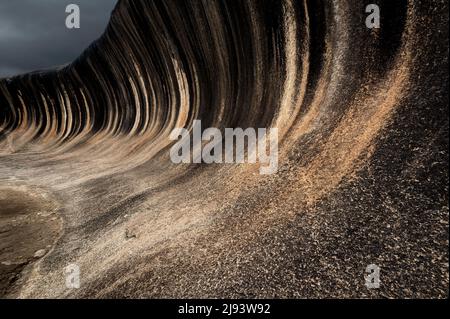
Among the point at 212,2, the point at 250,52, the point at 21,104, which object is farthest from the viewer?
the point at 21,104

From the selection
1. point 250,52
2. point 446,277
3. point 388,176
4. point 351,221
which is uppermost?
point 250,52

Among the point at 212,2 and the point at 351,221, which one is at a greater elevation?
the point at 212,2

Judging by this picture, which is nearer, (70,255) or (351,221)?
(351,221)

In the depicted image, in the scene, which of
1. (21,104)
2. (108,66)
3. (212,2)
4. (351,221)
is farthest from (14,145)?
(351,221)

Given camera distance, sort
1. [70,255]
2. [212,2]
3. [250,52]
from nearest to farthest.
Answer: [70,255]
[250,52]
[212,2]

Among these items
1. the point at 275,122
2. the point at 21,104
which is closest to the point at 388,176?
the point at 275,122

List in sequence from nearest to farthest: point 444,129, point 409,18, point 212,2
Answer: point 444,129
point 409,18
point 212,2

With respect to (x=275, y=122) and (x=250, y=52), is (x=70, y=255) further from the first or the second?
(x=250, y=52)

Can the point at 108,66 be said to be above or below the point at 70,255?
above

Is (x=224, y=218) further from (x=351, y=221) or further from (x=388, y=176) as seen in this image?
(x=388, y=176)
